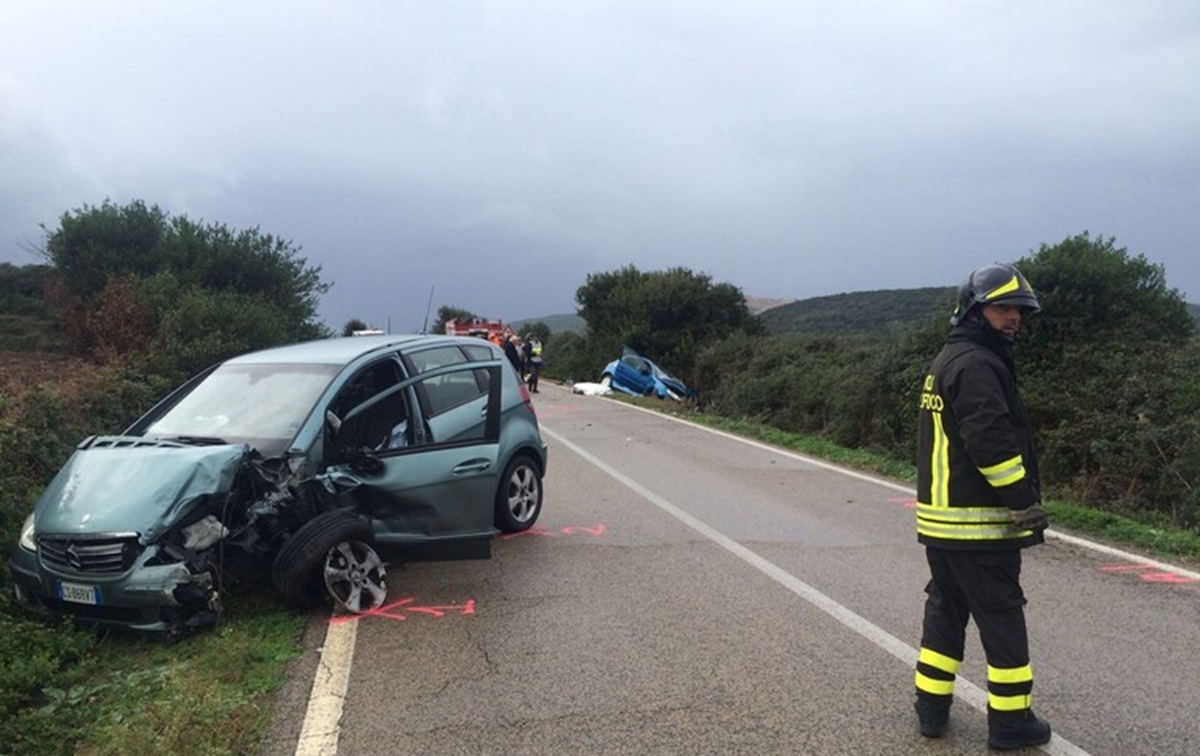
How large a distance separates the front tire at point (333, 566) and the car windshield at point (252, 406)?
0.70 meters

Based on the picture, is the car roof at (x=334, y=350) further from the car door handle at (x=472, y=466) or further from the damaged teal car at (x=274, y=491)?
the car door handle at (x=472, y=466)

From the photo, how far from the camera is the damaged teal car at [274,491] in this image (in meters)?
5.12

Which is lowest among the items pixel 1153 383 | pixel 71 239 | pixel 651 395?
pixel 651 395

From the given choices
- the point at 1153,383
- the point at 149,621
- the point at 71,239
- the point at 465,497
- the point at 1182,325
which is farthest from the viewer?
the point at 71,239

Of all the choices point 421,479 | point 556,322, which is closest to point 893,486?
point 421,479

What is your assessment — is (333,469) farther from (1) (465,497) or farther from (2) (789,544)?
(2) (789,544)

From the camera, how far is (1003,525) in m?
3.79

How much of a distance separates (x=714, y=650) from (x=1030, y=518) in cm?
194

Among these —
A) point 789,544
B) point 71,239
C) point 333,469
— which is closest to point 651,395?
point 71,239

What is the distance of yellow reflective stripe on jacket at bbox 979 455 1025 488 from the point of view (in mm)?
3674

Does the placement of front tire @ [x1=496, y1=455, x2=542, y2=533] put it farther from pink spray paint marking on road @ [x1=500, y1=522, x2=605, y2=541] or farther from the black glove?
the black glove

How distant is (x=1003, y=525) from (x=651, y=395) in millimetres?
25572

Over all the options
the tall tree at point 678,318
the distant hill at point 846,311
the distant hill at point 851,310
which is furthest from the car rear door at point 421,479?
the distant hill at point 851,310

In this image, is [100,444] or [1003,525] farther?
[100,444]
